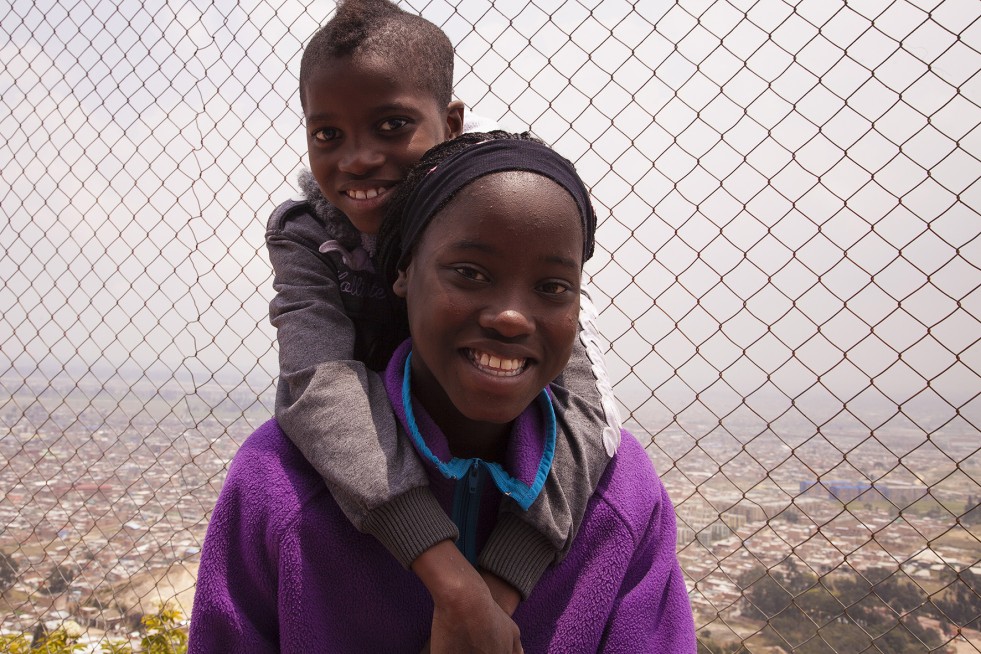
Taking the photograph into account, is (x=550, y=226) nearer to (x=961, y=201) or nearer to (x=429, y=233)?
(x=429, y=233)

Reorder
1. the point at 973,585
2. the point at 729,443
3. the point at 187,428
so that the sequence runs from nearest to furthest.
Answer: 1. the point at 973,585
2. the point at 729,443
3. the point at 187,428

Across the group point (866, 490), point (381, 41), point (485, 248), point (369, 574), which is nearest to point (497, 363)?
point (485, 248)

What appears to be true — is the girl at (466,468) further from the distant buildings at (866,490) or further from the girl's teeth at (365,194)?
the distant buildings at (866,490)

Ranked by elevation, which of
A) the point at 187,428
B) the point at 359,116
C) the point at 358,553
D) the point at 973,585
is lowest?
the point at 973,585

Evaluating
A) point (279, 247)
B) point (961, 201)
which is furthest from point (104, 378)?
point (961, 201)

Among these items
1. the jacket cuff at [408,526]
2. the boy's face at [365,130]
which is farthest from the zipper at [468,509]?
the boy's face at [365,130]

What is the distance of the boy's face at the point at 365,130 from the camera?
161 cm

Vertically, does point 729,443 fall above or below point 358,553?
below

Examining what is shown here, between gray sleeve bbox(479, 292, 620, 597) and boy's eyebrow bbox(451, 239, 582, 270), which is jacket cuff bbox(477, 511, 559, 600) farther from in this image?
boy's eyebrow bbox(451, 239, 582, 270)

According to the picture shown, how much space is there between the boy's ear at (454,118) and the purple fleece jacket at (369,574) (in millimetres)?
652

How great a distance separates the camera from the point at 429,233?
4.23 feet

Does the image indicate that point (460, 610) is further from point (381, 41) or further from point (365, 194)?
point (381, 41)

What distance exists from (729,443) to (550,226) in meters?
1.75

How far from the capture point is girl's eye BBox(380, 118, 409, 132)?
65.1 inches
